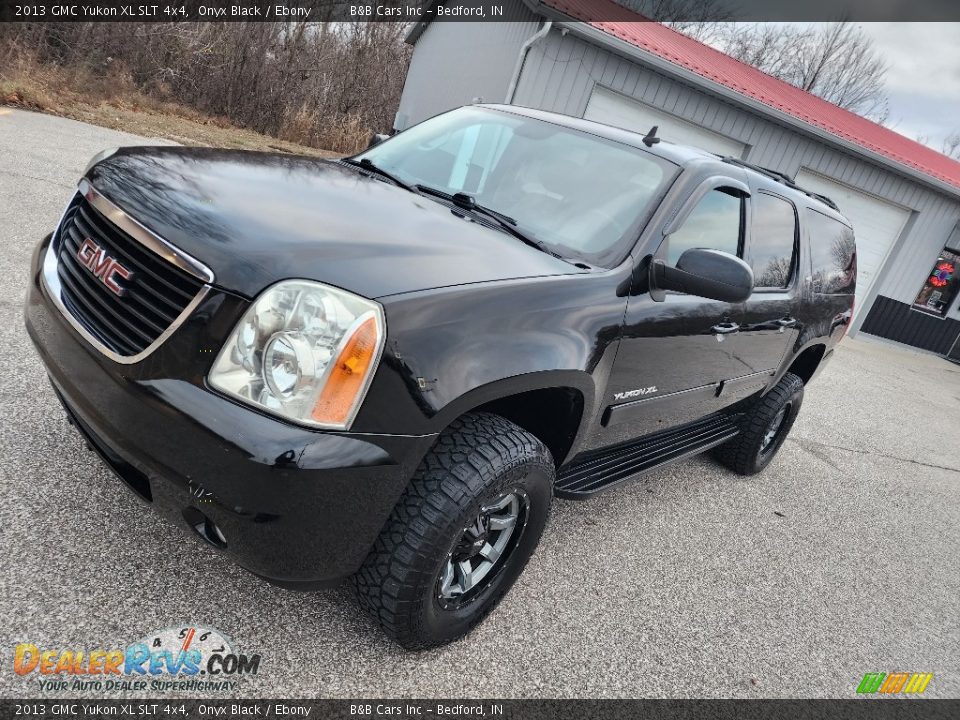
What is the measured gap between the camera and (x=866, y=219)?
13859mm

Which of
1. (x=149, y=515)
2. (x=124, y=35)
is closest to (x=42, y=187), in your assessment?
(x=149, y=515)

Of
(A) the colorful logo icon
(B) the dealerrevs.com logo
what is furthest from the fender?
(A) the colorful logo icon

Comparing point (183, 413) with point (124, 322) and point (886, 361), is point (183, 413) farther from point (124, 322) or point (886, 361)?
point (886, 361)

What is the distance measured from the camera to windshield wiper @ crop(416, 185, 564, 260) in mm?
2564

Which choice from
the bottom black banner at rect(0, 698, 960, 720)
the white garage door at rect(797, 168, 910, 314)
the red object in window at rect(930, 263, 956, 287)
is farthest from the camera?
the red object in window at rect(930, 263, 956, 287)

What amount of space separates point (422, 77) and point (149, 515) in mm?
18299

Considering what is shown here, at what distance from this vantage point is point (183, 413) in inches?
67.9

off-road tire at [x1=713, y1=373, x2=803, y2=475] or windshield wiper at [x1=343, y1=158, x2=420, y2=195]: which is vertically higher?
windshield wiper at [x1=343, y1=158, x2=420, y2=195]

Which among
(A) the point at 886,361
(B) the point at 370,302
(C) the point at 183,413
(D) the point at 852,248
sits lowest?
(A) the point at 886,361

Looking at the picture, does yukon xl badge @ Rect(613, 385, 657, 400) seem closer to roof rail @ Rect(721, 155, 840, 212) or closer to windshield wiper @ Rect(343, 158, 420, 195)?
windshield wiper @ Rect(343, 158, 420, 195)

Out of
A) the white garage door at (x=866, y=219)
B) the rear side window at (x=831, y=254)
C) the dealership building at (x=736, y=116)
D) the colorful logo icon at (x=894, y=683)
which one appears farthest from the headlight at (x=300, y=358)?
the white garage door at (x=866, y=219)

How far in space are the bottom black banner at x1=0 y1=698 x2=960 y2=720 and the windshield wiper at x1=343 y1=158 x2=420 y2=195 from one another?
1973mm

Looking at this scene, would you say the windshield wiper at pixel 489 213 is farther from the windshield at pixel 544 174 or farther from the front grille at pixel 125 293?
the front grille at pixel 125 293

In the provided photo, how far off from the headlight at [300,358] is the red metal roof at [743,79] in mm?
9715
